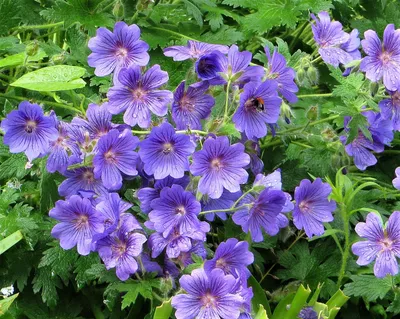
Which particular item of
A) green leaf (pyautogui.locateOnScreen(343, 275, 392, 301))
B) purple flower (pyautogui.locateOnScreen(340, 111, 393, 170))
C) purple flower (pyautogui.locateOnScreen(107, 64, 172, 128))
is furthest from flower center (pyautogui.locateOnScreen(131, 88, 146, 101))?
green leaf (pyautogui.locateOnScreen(343, 275, 392, 301))

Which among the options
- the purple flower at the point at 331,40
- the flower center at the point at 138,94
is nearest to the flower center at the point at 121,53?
the flower center at the point at 138,94

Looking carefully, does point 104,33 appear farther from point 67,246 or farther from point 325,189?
point 325,189

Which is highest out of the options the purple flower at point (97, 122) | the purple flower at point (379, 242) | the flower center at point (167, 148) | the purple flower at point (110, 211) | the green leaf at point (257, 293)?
the flower center at point (167, 148)

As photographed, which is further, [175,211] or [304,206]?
[304,206]

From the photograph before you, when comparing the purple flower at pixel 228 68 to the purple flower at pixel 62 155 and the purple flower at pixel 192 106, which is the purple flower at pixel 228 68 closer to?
the purple flower at pixel 192 106

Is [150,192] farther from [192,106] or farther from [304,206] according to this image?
[304,206]

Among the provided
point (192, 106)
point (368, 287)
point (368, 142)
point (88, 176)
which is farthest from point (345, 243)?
point (88, 176)

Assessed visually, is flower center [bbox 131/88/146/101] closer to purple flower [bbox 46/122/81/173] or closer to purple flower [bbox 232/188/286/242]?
purple flower [bbox 46/122/81/173]

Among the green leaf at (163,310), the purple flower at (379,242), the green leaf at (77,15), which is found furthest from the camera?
the green leaf at (77,15)
